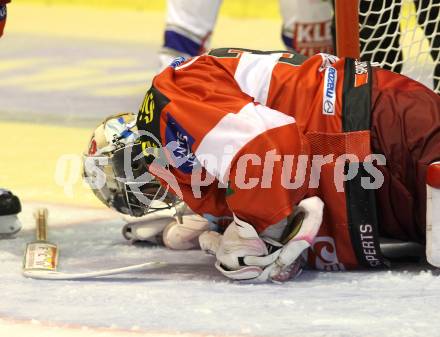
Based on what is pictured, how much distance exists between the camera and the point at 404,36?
315 cm

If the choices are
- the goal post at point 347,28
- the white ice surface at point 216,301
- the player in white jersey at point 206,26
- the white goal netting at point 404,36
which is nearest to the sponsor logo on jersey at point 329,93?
the white ice surface at point 216,301

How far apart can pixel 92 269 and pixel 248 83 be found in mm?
462

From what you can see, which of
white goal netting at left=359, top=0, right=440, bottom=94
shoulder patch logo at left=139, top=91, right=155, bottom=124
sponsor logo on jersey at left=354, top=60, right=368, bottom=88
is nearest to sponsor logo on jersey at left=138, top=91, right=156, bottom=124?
shoulder patch logo at left=139, top=91, right=155, bottom=124

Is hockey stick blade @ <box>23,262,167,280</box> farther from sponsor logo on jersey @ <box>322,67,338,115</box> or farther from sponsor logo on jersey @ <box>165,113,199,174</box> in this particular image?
sponsor logo on jersey @ <box>322,67,338,115</box>

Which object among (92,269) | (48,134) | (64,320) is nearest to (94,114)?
(48,134)

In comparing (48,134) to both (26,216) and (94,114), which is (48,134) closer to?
(94,114)

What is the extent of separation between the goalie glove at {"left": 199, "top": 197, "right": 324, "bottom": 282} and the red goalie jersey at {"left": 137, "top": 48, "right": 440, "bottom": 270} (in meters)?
0.03

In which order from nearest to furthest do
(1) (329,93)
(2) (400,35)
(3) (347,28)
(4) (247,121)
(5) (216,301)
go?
(5) (216,301), (4) (247,121), (1) (329,93), (3) (347,28), (2) (400,35)

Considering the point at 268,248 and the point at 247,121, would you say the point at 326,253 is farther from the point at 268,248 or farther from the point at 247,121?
the point at 247,121

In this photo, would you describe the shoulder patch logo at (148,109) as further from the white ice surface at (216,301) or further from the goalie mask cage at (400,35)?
the goalie mask cage at (400,35)

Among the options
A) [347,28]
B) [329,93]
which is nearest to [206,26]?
[347,28]

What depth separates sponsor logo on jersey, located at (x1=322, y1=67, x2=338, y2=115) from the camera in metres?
2.18

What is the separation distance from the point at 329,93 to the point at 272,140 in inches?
6.8

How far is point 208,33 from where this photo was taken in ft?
12.3
